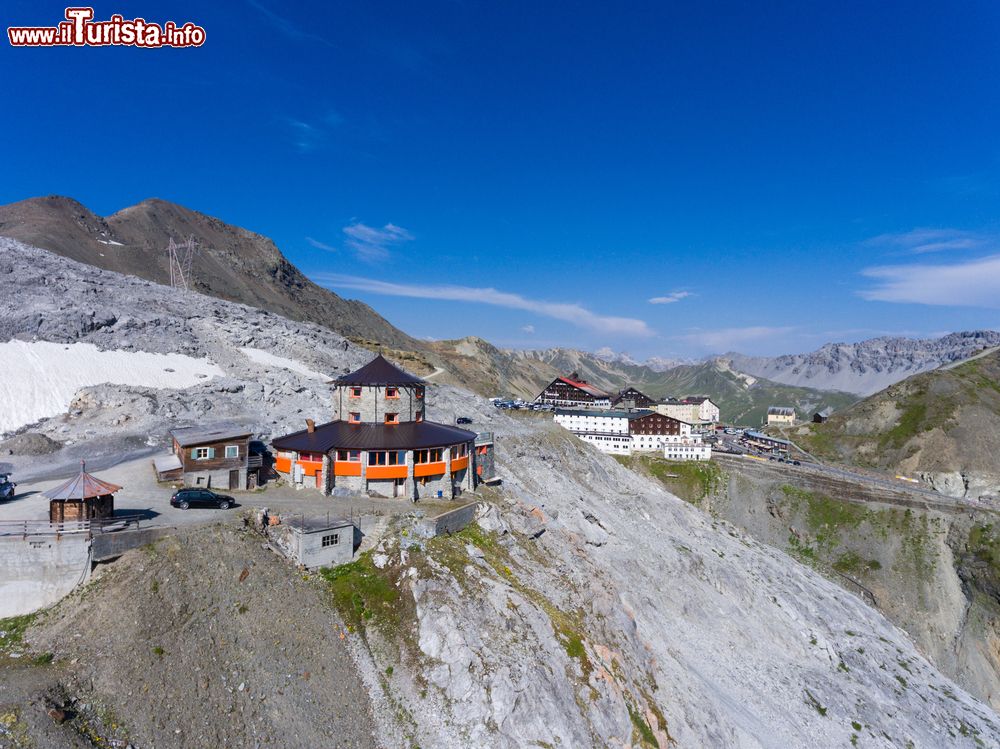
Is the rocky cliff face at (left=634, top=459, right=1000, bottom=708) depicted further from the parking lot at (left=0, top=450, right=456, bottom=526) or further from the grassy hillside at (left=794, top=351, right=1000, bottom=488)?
the parking lot at (left=0, top=450, right=456, bottom=526)

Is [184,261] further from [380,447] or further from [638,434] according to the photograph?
[380,447]

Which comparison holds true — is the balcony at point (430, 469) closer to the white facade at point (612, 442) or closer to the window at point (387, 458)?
the window at point (387, 458)

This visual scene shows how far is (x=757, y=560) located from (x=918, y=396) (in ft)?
331

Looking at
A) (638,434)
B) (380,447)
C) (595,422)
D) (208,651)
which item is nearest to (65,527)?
(208,651)

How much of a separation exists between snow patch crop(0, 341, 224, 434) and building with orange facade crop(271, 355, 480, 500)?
85.4ft

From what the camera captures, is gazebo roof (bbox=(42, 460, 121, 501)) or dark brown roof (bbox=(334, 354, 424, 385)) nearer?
gazebo roof (bbox=(42, 460, 121, 501))

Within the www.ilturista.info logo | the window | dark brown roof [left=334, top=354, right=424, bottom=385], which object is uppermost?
the www.ilturista.info logo

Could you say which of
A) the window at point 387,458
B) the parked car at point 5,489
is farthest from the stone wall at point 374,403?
the parked car at point 5,489

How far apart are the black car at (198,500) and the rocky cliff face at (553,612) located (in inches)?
340

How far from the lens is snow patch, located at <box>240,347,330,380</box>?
69.9 metres

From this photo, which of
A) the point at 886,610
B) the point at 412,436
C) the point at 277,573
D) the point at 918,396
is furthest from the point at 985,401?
the point at 277,573

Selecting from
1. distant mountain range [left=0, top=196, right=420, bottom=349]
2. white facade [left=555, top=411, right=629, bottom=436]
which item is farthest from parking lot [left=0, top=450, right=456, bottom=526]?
distant mountain range [left=0, top=196, right=420, bottom=349]

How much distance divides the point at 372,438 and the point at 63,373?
37446mm

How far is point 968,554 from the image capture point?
79.5 metres
